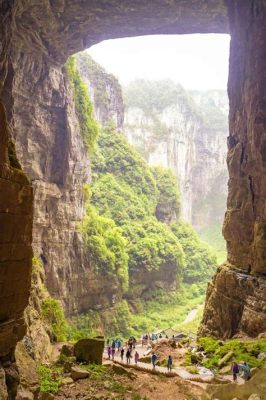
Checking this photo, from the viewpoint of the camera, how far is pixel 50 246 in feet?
126

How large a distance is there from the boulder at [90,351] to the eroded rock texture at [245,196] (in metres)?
9.57

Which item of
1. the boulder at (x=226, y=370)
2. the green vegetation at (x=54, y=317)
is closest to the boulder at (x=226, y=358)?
the boulder at (x=226, y=370)

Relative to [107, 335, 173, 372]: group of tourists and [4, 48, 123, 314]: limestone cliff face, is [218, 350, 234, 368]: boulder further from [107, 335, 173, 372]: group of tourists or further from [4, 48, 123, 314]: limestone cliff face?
[4, 48, 123, 314]: limestone cliff face

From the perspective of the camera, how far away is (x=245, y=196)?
2639 centimetres

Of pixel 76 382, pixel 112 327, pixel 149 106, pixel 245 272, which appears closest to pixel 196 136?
pixel 149 106

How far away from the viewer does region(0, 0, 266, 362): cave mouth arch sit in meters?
24.5

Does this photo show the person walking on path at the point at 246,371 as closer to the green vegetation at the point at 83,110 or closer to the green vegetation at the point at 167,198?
the green vegetation at the point at 83,110

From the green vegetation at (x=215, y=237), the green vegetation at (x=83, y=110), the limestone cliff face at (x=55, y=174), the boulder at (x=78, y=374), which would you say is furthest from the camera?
the green vegetation at (x=215, y=237)

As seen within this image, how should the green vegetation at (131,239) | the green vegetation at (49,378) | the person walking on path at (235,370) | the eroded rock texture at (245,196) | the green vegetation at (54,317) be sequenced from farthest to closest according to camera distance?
the green vegetation at (131,239) → the green vegetation at (54,317) → the eroded rock texture at (245,196) → the person walking on path at (235,370) → the green vegetation at (49,378)

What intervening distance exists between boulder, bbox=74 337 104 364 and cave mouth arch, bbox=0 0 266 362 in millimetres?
9572

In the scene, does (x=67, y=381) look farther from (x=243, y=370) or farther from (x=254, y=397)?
(x=243, y=370)

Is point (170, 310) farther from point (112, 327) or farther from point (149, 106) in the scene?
point (149, 106)

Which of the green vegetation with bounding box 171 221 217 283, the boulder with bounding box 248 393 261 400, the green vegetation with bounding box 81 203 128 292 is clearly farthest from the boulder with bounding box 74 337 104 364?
the green vegetation with bounding box 171 221 217 283

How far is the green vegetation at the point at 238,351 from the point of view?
17.8m
